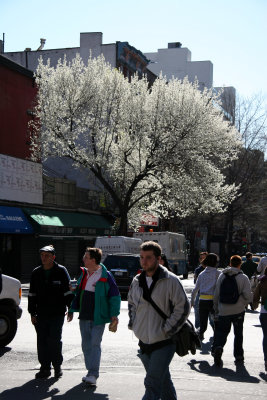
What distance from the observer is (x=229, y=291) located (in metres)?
9.90

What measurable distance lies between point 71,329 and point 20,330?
1.08 metres

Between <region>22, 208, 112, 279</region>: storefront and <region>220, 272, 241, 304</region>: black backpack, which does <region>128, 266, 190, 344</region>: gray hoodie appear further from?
<region>22, 208, 112, 279</region>: storefront

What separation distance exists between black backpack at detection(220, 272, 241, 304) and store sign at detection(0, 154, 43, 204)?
22.3 m

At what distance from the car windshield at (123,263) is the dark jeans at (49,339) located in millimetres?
14876

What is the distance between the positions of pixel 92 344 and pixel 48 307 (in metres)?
0.83

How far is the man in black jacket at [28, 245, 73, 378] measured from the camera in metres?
8.65

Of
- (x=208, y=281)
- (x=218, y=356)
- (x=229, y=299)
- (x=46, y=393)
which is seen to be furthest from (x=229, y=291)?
(x=46, y=393)

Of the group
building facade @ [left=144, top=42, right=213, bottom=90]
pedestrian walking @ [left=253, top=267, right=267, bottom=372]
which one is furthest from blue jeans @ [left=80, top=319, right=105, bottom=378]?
building facade @ [left=144, top=42, right=213, bottom=90]

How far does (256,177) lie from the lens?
56.2 metres

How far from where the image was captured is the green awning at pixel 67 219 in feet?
109

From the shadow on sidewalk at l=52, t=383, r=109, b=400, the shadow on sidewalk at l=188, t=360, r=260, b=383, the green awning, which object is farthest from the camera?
the green awning

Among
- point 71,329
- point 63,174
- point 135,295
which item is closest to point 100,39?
point 63,174

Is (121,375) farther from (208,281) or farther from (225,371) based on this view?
(208,281)

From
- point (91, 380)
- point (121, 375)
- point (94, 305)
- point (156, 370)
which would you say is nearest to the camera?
point (156, 370)
